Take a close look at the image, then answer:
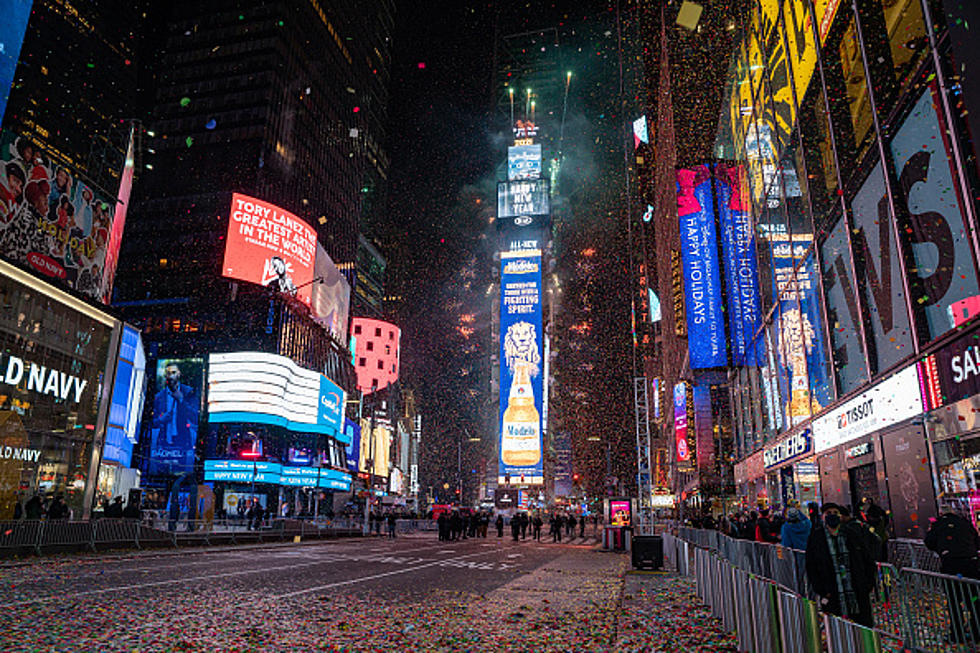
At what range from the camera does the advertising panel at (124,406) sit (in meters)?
36.9

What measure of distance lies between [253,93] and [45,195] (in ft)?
230

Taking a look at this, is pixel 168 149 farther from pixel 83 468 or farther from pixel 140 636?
pixel 140 636

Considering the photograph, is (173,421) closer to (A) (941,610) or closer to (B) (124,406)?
(B) (124,406)

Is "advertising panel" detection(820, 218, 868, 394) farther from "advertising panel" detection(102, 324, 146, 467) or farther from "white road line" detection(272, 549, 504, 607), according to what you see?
"advertising panel" detection(102, 324, 146, 467)

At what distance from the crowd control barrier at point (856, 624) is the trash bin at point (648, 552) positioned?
29.9ft

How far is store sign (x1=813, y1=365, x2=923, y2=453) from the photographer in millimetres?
13305

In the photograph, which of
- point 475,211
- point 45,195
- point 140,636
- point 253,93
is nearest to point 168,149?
point 253,93

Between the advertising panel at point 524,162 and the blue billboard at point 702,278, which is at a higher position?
the advertising panel at point 524,162

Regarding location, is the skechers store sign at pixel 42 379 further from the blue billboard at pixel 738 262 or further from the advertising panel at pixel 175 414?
the blue billboard at pixel 738 262

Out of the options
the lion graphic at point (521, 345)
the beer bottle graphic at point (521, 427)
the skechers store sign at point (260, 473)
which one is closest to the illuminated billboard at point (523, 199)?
the lion graphic at point (521, 345)

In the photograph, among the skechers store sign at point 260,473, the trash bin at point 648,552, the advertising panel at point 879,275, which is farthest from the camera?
the skechers store sign at point 260,473

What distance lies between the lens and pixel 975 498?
10.9 metres

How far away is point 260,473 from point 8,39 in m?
41.8

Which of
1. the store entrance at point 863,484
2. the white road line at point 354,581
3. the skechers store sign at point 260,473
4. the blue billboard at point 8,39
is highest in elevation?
the blue billboard at point 8,39
